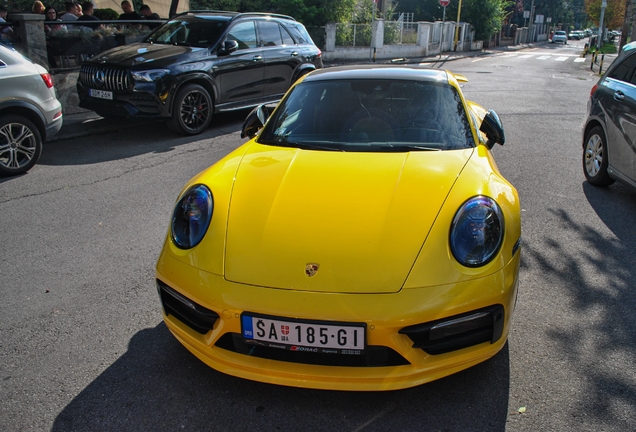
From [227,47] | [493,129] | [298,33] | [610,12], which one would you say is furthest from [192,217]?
[610,12]

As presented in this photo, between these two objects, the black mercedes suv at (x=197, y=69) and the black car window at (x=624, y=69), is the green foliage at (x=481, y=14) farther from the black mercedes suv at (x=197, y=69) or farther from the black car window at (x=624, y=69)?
the black car window at (x=624, y=69)

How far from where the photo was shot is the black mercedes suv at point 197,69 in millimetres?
8359

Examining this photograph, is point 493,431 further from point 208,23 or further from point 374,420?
point 208,23

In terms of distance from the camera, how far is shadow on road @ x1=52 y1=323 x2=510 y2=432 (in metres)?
2.47

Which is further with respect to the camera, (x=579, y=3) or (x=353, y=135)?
(x=579, y=3)

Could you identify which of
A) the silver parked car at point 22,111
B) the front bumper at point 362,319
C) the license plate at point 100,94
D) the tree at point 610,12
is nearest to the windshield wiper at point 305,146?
the front bumper at point 362,319

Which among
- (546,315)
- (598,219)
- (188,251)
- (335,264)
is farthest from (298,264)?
(598,219)

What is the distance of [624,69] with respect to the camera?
6023mm

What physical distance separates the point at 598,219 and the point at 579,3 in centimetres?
13773

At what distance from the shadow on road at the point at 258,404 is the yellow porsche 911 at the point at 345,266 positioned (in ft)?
0.66

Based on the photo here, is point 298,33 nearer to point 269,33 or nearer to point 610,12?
point 269,33

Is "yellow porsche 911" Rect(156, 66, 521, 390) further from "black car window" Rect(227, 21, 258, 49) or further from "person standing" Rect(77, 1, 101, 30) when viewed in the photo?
"person standing" Rect(77, 1, 101, 30)

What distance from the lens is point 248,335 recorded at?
8.03ft

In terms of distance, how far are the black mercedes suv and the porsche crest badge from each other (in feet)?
21.3
